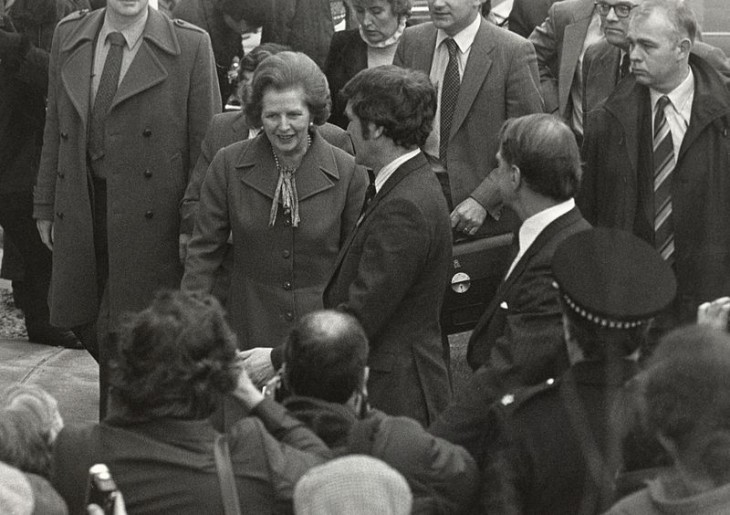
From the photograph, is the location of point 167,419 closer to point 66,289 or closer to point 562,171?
point 562,171

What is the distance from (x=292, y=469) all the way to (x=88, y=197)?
10.6ft

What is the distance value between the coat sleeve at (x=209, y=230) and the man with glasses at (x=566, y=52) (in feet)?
6.46

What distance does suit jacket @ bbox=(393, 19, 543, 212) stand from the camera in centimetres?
661

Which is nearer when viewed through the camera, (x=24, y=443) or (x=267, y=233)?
(x=24, y=443)

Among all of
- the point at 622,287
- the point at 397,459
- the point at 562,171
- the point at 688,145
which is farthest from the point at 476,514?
the point at 688,145

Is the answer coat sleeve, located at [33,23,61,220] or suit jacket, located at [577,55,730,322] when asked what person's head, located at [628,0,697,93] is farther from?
coat sleeve, located at [33,23,61,220]

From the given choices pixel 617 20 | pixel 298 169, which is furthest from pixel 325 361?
pixel 617 20

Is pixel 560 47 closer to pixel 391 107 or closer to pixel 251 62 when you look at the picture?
pixel 251 62

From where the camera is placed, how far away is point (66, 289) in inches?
264

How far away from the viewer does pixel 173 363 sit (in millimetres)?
3617

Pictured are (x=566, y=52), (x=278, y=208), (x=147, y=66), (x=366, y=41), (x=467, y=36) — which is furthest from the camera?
(x=366, y=41)

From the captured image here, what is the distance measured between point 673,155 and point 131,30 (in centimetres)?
231

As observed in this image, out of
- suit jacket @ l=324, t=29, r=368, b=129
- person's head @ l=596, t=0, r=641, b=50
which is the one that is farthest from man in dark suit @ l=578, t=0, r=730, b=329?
suit jacket @ l=324, t=29, r=368, b=129

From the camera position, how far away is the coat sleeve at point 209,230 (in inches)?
224
